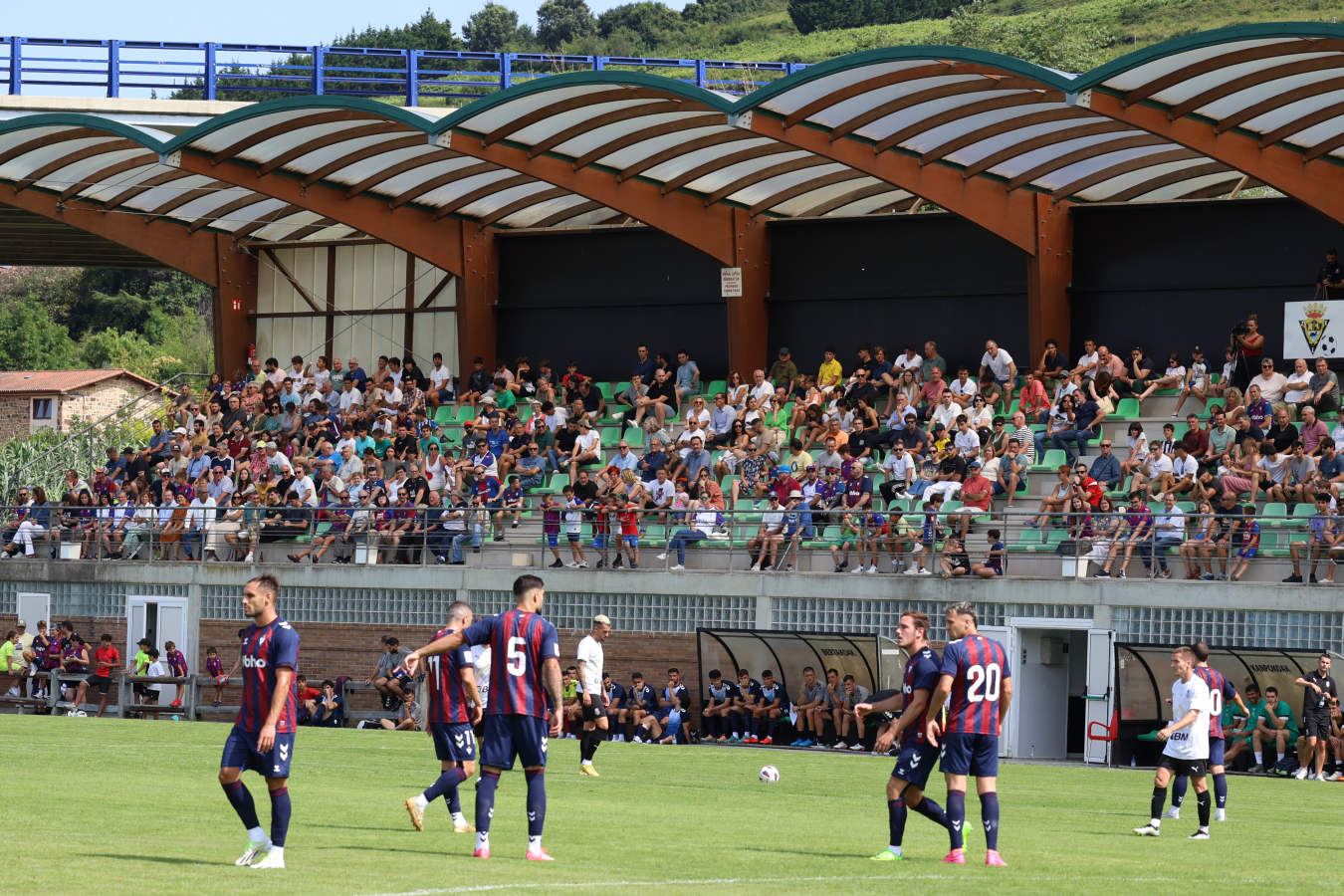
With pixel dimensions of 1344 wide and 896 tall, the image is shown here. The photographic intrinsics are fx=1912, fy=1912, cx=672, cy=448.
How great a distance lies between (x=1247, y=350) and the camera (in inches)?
1137

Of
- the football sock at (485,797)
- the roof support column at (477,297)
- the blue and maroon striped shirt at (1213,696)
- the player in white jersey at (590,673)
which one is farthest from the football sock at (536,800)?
the roof support column at (477,297)

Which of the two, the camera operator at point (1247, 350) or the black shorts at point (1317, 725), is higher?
the camera operator at point (1247, 350)

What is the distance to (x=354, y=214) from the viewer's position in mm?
34719

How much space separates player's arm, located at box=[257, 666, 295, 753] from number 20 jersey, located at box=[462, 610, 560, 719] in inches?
47.0

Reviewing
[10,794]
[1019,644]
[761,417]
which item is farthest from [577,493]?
→ [10,794]

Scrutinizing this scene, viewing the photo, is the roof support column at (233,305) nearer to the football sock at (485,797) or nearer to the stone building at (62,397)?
the football sock at (485,797)

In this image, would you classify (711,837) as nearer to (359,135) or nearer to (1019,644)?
(1019,644)

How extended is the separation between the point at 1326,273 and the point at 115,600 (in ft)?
66.9

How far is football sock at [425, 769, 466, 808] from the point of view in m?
12.3

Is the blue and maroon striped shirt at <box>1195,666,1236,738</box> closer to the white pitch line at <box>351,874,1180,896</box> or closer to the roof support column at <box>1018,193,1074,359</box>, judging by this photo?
the white pitch line at <box>351,874,1180,896</box>

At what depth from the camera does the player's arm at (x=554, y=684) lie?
A: 10.9m

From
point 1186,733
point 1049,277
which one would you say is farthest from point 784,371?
point 1186,733

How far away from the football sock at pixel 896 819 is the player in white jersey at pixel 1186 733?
366cm

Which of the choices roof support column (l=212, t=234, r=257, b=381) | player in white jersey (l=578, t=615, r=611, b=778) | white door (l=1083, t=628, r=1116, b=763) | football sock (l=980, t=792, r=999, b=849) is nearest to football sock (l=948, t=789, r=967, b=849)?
football sock (l=980, t=792, r=999, b=849)
